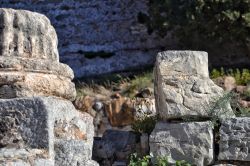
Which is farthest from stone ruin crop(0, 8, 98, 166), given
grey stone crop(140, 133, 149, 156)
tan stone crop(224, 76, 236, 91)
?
tan stone crop(224, 76, 236, 91)

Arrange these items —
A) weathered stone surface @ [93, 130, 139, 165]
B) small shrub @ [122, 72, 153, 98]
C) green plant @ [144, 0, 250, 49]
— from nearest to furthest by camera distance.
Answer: weathered stone surface @ [93, 130, 139, 165] < small shrub @ [122, 72, 153, 98] < green plant @ [144, 0, 250, 49]

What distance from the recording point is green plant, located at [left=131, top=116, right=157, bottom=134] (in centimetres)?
586

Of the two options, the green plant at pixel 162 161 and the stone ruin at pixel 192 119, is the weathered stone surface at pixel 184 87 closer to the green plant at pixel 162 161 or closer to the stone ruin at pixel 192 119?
the stone ruin at pixel 192 119

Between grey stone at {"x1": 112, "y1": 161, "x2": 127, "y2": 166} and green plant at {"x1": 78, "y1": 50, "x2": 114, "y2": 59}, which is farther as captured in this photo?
green plant at {"x1": 78, "y1": 50, "x2": 114, "y2": 59}

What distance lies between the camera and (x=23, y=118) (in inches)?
161

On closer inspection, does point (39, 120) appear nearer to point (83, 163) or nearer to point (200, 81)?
point (83, 163)

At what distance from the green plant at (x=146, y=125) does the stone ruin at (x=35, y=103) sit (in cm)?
111

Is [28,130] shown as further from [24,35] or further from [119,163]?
[119,163]

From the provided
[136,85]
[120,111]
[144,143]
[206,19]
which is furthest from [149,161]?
[206,19]

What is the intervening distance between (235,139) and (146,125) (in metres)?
0.90

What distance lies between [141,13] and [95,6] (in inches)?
45.9

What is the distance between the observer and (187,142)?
214 inches

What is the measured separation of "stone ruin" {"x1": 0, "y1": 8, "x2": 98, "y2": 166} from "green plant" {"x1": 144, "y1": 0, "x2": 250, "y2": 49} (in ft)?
25.0

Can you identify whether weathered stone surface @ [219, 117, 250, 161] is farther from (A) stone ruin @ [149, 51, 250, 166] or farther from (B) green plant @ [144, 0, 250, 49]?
(B) green plant @ [144, 0, 250, 49]
